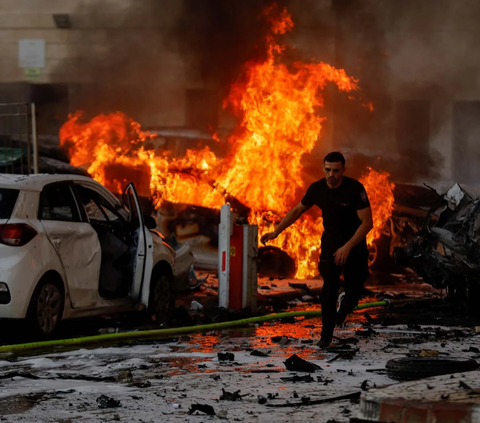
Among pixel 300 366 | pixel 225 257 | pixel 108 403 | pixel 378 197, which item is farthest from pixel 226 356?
pixel 378 197

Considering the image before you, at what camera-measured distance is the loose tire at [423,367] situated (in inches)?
248

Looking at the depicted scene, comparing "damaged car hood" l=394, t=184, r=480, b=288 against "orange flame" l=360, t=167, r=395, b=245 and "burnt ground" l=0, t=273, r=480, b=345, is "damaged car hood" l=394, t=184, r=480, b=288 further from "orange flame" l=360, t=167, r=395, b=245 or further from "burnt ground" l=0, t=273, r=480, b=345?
"orange flame" l=360, t=167, r=395, b=245

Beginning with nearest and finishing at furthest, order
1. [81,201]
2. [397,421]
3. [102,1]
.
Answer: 1. [397,421]
2. [81,201]
3. [102,1]

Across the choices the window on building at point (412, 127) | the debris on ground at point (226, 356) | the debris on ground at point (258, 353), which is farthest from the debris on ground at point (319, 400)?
the window on building at point (412, 127)

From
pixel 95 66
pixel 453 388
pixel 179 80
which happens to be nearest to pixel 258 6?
pixel 179 80

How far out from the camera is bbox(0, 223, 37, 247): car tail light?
8.52 metres

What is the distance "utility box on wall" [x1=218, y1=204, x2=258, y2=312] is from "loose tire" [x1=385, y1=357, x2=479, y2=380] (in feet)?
17.9

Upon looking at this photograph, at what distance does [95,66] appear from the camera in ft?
69.2

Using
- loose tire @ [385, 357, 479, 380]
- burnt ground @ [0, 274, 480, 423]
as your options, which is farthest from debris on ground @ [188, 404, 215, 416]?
loose tire @ [385, 357, 479, 380]

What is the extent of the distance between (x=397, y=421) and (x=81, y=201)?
5.75 metres

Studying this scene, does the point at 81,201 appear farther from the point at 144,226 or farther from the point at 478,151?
the point at 478,151

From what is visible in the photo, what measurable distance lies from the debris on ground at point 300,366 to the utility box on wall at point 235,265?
483 cm

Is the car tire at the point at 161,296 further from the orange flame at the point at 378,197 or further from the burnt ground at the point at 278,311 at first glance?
the orange flame at the point at 378,197

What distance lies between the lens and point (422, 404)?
4.55 metres
